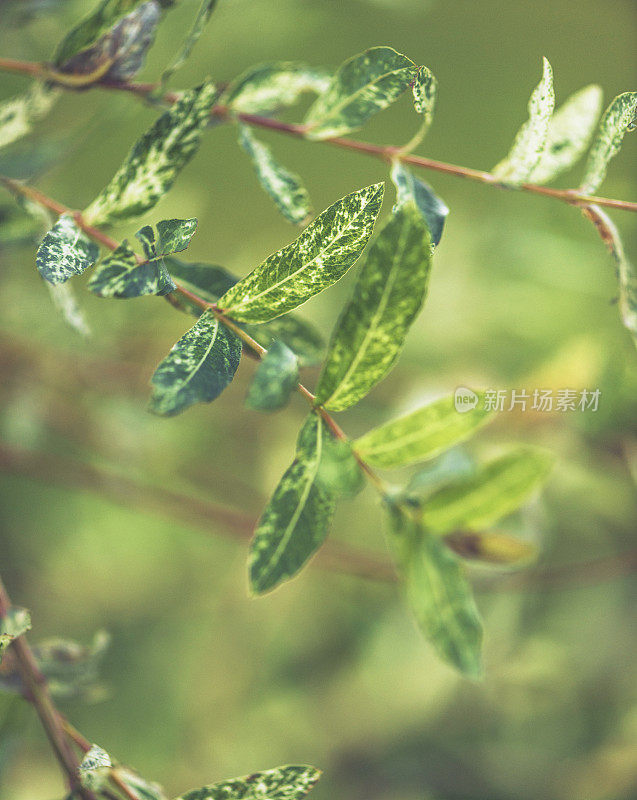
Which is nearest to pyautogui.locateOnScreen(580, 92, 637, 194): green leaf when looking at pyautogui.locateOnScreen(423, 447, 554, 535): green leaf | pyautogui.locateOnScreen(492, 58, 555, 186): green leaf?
pyautogui.locateOnScreen(492, 58, 555, 186): green leaf

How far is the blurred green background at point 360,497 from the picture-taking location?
1.83 feet

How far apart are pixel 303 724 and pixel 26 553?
41 centimetres

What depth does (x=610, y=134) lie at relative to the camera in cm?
25

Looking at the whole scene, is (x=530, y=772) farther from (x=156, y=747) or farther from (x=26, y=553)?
(x=26, y=553)

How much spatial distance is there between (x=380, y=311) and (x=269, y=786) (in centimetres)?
18

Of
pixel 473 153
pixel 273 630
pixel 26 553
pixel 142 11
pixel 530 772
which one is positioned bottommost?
pixel 530 772

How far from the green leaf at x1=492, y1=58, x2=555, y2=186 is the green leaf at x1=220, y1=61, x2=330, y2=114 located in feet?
0.40

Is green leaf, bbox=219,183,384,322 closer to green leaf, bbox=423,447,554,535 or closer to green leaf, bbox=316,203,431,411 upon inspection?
green leaf, bbox=316,203,431,411

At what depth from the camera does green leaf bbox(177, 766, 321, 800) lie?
24cm

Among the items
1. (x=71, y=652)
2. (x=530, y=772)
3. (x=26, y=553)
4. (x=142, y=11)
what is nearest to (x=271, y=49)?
(x=142, y=11)

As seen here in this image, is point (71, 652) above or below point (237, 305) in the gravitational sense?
below

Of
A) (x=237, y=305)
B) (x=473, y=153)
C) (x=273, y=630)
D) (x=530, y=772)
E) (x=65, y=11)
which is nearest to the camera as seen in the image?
(x=237, y=305)

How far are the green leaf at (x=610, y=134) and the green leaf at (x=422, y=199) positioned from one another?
59mm

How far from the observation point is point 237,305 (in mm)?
245
